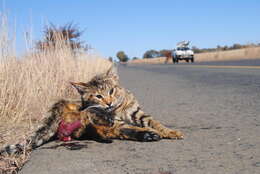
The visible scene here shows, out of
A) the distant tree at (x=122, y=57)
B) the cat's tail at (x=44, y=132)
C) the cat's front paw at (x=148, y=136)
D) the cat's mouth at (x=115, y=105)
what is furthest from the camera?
the distant tree at (x=122, y=57)

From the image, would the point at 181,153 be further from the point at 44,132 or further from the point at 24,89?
the point at 24,89

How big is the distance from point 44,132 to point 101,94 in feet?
3.34

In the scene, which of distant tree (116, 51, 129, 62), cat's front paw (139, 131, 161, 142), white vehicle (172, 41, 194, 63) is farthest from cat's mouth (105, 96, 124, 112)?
distant tree (116, 51, 129, 62)

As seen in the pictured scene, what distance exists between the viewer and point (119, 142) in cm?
417

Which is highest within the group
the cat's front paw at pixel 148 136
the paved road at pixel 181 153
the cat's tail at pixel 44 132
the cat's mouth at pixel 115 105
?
the cat's mouth at pixel 115 105

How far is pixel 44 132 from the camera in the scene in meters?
4.17

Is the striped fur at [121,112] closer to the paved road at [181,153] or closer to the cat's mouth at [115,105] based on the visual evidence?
the cat's mouth at [115,105]

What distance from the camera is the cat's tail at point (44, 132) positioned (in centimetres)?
377

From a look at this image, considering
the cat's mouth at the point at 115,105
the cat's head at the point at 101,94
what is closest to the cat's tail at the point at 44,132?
the cat's head at the point at 101,94

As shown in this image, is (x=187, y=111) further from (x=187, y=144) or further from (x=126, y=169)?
(x=126, y=169)

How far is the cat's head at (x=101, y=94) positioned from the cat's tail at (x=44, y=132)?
408mm

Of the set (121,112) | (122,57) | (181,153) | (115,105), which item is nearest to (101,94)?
(115,105)

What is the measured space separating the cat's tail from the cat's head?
408 millimetres

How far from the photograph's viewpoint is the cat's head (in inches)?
187
